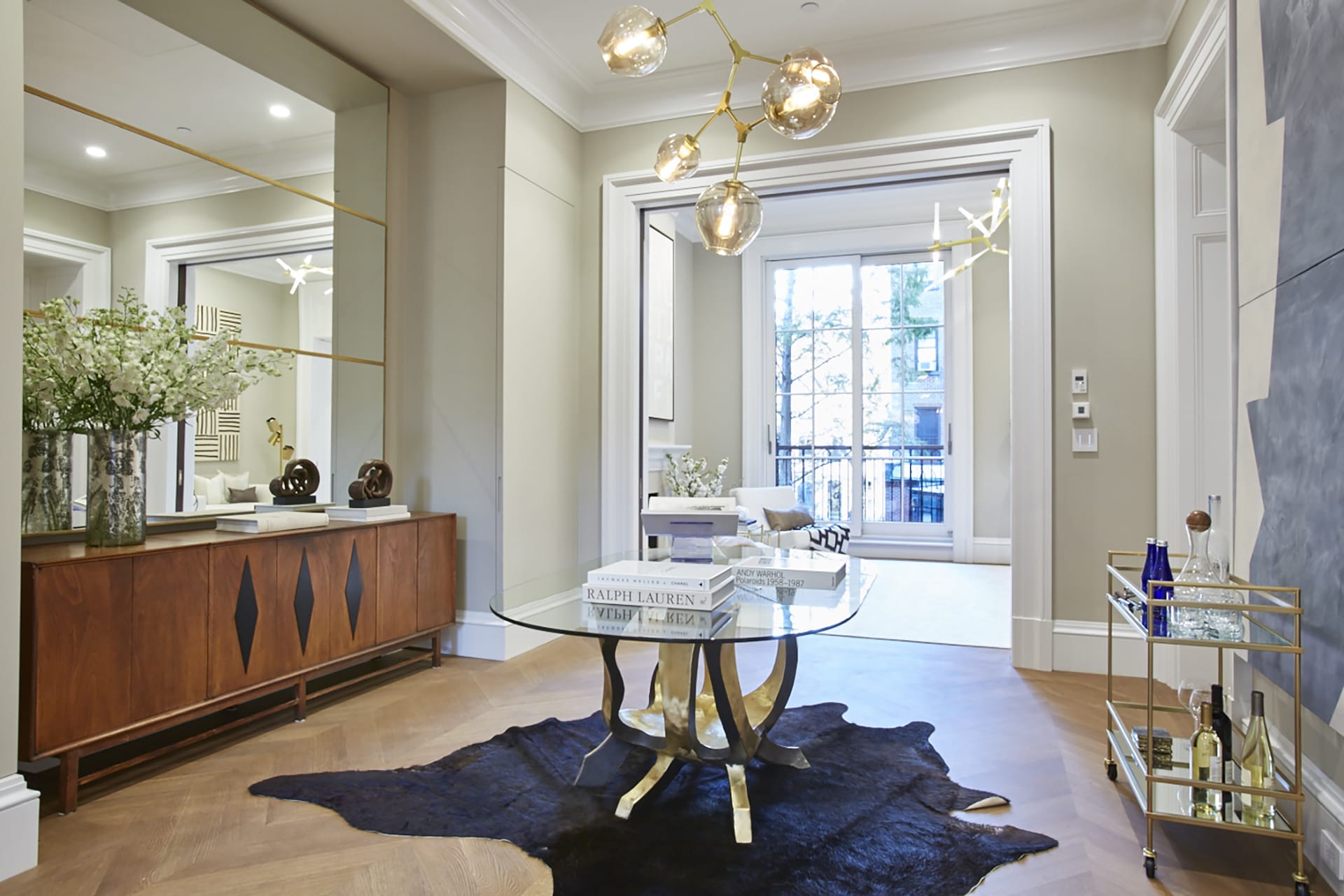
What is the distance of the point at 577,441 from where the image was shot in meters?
4.37

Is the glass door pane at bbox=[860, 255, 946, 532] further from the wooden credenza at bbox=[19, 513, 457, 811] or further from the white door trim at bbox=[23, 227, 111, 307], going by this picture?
the white door trim at bbox=[23, 227, 111, 307]

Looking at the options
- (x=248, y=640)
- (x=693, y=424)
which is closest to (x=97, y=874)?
(x=248, y=640)

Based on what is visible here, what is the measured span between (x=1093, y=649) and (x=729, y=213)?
259cm

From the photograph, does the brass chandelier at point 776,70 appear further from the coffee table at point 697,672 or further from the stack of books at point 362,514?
the stack of books at point 362,514

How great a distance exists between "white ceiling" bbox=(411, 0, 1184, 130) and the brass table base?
278 cm

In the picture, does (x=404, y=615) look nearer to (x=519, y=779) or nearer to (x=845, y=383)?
→ (x=519, y=779)

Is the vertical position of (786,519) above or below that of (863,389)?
below

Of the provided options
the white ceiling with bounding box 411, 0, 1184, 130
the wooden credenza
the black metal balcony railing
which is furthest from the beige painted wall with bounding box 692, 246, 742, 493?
the wooden credenza

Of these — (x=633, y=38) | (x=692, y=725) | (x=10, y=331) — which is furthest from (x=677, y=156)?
(x=10, y=331)

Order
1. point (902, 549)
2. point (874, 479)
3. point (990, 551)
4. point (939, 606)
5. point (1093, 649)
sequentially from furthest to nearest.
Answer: point (874, 479)
point (902, 549)
point (990, 551)
point (939, 606)
point (1093, 649)

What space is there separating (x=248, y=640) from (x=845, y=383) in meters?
5.97

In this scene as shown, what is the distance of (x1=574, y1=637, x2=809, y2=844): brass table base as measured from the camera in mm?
2094

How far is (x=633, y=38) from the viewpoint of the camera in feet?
6.82

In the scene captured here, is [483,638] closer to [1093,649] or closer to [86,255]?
[86,255]
